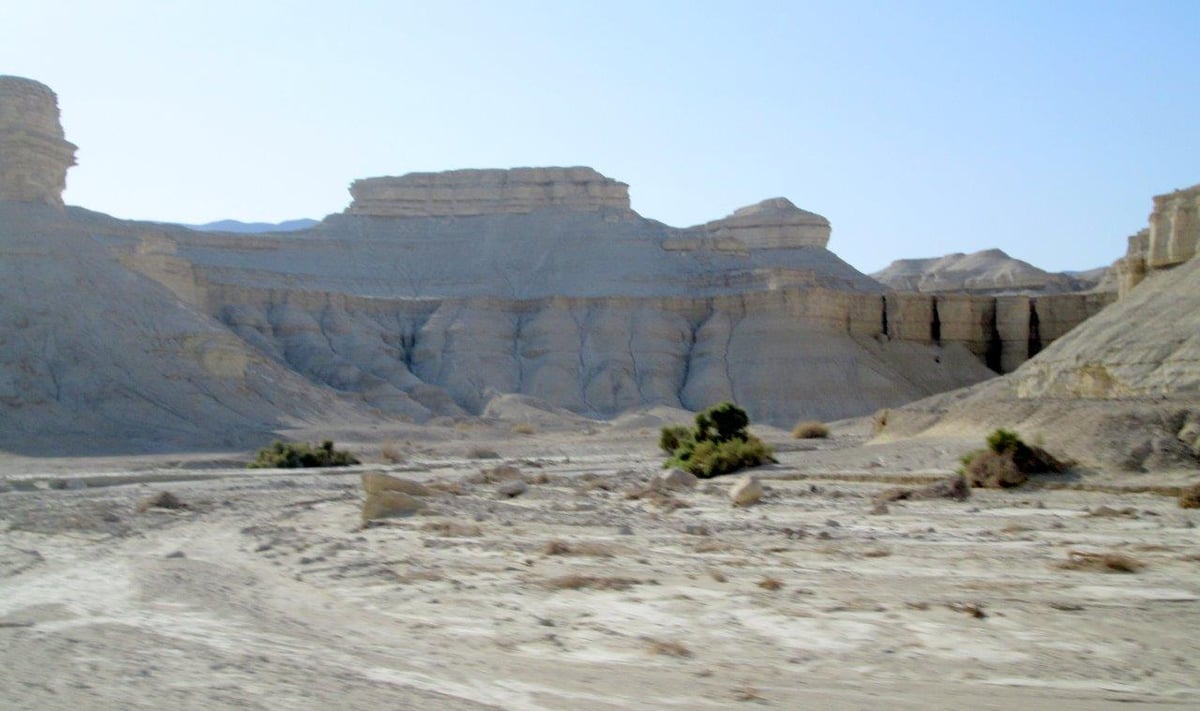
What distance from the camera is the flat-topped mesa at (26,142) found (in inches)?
1730

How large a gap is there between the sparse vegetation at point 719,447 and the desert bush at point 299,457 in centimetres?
902

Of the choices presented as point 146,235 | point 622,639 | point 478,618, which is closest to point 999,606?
point 622,639

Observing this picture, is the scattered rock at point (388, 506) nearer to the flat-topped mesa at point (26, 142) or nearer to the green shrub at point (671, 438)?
the green shrub at point (671, 438)

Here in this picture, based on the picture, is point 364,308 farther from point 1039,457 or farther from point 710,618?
point 710,618

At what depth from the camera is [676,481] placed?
20.7 meters

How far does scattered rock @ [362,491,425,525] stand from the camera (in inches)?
619

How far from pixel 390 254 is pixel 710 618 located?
68.0 meters

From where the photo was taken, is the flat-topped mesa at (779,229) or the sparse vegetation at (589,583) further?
the flat-topped mesa at (779,229)

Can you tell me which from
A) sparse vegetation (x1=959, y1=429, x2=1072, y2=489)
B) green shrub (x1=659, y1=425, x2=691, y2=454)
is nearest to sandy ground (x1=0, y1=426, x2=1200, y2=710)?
sparse vegetation (x1=959, y1=429, x2=1072, y2=489)

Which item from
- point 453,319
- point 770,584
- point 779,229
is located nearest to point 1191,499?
point 770,584

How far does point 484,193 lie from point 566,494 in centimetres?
6286

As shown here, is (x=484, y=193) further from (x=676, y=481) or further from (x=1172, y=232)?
(x=676, y=481)

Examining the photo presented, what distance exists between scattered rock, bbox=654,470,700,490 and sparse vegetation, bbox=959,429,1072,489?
4.56 metres

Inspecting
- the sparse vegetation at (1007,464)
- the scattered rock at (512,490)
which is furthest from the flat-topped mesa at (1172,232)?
the scattered rock at (512,490)
